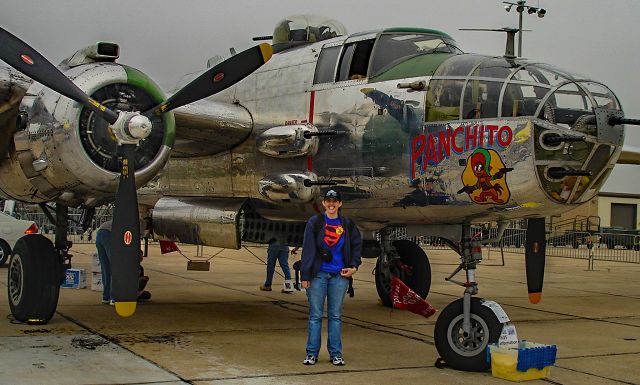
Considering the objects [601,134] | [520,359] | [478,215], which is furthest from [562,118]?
[520,359]

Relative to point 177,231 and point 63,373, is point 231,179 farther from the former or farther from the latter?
point 63,373

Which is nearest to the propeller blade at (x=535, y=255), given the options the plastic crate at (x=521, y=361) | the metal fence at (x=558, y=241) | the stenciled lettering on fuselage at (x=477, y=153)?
the stenciled lettering on fuselage at (x=477, y=153)

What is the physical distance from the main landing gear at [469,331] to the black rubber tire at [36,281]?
186 inches

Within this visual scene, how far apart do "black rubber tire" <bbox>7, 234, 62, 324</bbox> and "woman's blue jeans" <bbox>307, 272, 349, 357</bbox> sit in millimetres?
3733

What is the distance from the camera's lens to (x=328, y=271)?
296 inches

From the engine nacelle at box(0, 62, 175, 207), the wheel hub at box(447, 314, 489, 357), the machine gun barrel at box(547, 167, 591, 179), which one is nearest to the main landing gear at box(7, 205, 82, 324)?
the engine nacelle at box(0, 62, 175, 207)

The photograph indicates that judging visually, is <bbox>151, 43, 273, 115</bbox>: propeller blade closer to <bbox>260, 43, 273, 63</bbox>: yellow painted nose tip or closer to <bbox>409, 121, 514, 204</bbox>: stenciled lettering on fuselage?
<bbox>260, 43, 273, 63</bbox>: yellow painted nose tip

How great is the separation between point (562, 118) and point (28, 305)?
6460 mm

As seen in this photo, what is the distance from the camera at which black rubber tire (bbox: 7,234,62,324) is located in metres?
9.50

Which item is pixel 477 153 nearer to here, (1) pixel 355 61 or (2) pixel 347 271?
(2) pixel 347 271

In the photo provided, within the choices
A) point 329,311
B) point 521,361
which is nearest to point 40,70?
point 329,311

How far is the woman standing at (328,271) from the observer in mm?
7473

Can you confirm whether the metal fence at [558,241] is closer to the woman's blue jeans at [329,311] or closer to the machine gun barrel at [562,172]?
the machine gun barrel at [562,172]

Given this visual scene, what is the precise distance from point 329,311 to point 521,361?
181 centimetres
